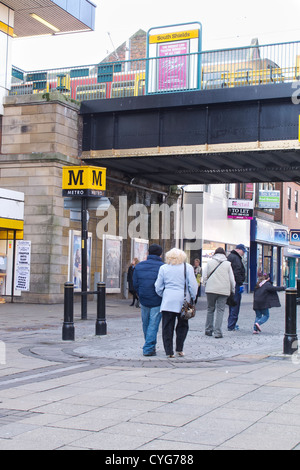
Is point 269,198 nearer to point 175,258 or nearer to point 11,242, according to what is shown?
point 11,242

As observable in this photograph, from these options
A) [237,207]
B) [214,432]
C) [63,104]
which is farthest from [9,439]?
[237,207]

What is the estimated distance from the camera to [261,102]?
815 inches

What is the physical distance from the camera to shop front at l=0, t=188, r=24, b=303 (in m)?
22.2

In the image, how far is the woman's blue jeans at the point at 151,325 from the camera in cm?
961

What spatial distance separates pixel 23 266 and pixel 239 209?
18.1 metres

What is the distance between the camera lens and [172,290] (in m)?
9.37

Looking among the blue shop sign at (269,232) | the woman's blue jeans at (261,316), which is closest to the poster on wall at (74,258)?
the woman's blue jeans at (261,316)

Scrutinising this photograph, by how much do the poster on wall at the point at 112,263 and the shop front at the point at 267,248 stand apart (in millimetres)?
16480

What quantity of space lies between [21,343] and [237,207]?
90.4 ft

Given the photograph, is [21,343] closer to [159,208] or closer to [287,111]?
[287,111]

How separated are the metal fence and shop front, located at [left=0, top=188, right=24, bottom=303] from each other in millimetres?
4219

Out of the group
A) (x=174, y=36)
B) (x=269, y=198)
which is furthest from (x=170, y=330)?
(x=269, y=198)

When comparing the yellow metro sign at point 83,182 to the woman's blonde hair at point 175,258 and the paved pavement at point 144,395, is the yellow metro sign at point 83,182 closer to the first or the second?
the paved pavement at point 144,395

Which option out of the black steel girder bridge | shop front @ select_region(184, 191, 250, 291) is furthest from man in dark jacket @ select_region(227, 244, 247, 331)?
shop front @ select_region(184, 191, 250, 291)
